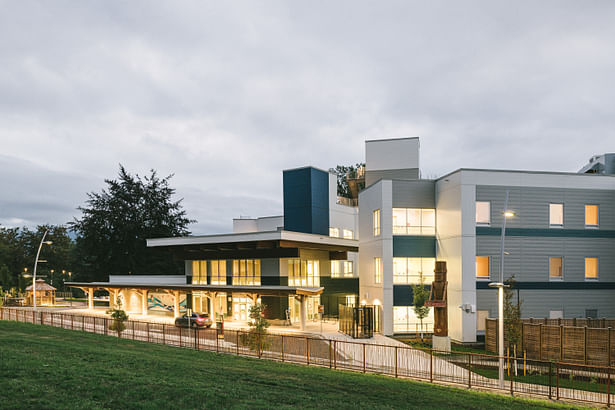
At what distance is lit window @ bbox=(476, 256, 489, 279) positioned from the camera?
30.6m

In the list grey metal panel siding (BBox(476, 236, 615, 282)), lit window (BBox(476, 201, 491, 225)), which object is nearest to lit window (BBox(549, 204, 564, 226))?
grey metal panel siding (BBox(476, 236, 615, 282))

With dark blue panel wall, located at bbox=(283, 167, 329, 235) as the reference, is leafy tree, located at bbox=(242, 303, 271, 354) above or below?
below

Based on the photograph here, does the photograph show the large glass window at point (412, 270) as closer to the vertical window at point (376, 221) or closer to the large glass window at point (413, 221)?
the large glass window at point (413, 221)

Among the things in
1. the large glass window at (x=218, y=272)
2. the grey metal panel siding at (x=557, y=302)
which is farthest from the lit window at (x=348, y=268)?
the grey metal panel siding at (x=557, y=302)

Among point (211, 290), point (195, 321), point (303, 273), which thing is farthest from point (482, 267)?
point (211, 290)

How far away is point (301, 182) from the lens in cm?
4753

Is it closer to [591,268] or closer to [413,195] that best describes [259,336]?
[413,195]

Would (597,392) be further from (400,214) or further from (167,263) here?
(167,263)

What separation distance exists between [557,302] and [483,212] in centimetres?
822

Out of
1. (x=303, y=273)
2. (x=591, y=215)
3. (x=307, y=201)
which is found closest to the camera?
(x=591, y=215)

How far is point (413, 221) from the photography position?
33969mm

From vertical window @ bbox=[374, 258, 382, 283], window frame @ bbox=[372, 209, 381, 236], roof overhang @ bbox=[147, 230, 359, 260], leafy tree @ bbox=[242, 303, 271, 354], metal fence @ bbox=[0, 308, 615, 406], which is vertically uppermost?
window frame @ bbox=[372, 209, 381, 236]

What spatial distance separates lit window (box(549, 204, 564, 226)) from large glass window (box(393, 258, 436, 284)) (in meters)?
8.78

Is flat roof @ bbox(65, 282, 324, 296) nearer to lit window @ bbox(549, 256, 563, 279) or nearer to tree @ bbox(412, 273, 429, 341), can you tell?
tree @ bbox(412, 273, 429, 341)
